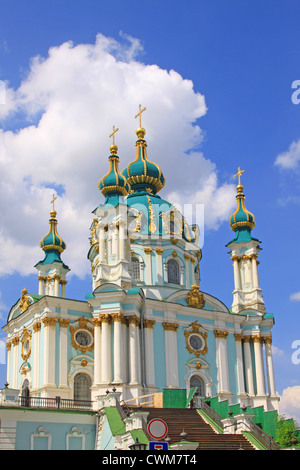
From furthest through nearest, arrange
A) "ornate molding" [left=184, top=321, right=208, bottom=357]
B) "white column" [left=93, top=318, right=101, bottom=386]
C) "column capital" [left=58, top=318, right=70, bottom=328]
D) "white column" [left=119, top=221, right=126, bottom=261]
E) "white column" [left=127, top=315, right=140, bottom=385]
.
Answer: "ornate molding" [left=184, top=321, right=208, bottom=357]
"white column" [left=119, top=221, right=126, bottom=261]
"column capital" [left=58, top=318, right=70, bottom=328]
"white column" [left=127, top=315, right=140, bottom=385]
"white column" [left=93, top=318, right=101, bottom=386]

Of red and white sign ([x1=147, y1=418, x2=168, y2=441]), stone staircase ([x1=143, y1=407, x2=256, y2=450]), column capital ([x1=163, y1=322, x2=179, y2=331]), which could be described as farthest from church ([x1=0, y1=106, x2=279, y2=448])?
red and white sign ([x1=147, y1=418, x2=168, y2=441])

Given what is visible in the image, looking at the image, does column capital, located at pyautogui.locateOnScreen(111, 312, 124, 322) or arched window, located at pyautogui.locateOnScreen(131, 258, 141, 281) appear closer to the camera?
column capital, located at pyautogui.locateOnScreen(111, 312, 124, 322)

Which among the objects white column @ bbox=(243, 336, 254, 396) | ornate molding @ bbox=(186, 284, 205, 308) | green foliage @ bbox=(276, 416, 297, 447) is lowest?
green foliage @ bbox=(276, 416, 297, 447)

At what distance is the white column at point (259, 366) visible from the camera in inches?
1385

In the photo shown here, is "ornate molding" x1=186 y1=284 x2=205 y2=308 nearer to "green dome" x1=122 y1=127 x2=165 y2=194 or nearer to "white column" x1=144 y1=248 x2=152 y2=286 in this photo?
"white column" x1=144 y1=248 x2=152 y2=286

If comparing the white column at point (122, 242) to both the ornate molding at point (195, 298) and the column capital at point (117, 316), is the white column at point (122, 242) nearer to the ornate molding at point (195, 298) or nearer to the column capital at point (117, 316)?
the column capital at point (117, 316)

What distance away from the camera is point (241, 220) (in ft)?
129

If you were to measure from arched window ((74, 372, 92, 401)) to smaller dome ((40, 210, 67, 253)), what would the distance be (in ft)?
33.1

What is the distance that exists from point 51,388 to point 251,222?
53.6 ft

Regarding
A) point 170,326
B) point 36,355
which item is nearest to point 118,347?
point 170,326

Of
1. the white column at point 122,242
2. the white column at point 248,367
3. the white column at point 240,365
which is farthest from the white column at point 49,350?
the white column at point 248,367

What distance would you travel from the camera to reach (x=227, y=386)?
34.1 meters

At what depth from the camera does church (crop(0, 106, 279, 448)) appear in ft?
99.7
